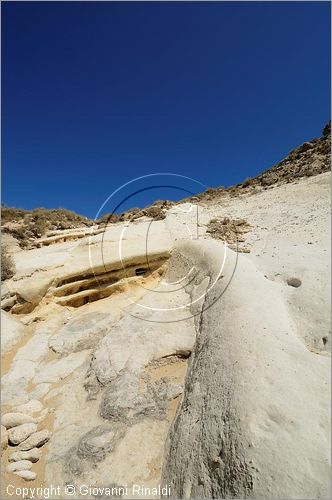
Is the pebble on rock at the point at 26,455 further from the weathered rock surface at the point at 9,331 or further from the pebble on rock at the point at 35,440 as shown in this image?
the weathered rock surface at the point at 9,331

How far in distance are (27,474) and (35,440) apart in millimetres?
548

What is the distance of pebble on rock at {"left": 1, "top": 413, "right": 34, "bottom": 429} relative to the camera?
5422mm

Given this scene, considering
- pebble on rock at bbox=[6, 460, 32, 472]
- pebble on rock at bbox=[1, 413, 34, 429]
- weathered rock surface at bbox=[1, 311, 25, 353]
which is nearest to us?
pebble on rock at bbox=[6, 460, 32, 472]

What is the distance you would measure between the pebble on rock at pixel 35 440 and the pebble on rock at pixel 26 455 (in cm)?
8

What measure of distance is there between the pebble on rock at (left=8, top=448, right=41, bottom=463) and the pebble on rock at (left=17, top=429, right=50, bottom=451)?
0.27 feet

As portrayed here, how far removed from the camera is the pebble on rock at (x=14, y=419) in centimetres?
542

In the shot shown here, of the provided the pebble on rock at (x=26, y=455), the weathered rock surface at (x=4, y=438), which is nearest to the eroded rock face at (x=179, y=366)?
the pebble on rock at (x=26, y=455)

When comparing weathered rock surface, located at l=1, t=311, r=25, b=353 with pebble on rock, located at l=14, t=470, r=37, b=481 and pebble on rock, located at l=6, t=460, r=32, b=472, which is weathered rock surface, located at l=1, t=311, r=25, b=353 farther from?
pebble on rock, located at l=14, t=470, r=37, b=481

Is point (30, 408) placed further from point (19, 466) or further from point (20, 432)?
point (19, 466)

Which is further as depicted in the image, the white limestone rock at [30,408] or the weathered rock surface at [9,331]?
the weathered rock surface at [9,331]

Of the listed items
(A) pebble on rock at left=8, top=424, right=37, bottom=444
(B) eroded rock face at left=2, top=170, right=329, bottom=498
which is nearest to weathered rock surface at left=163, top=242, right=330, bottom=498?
(B) eroded rock face at left=2, top=170, right=329, bottom=498

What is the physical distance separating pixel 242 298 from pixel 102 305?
15.5 feet

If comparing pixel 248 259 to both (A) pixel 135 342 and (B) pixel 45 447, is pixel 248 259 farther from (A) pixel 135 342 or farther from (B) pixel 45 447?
(B) pixel 45 447

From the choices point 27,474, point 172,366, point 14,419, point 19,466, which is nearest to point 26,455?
point 19,466
